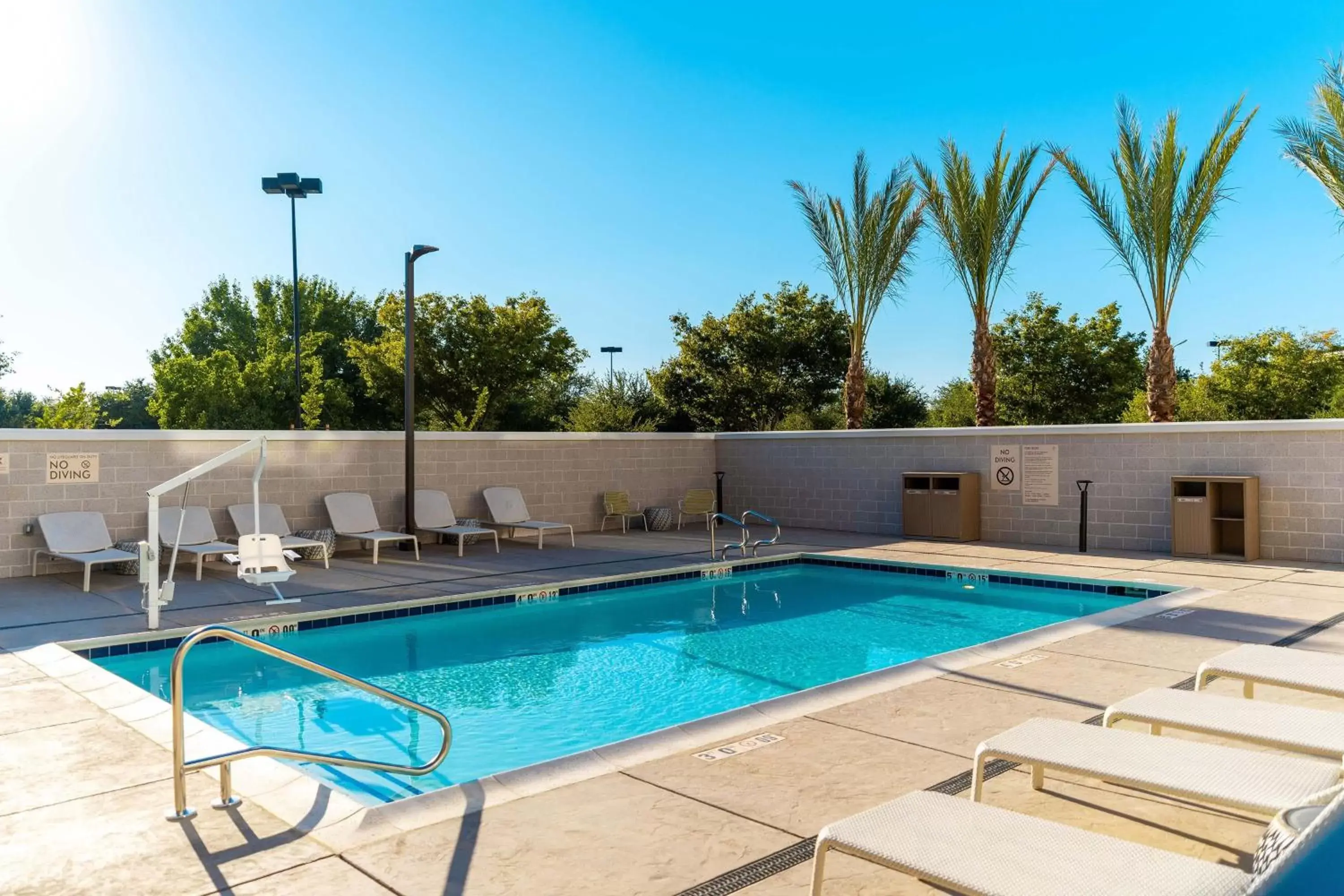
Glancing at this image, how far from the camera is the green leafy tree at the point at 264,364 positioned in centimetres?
3200

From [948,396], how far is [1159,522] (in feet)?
69.1

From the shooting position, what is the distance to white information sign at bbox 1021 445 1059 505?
1222 cm

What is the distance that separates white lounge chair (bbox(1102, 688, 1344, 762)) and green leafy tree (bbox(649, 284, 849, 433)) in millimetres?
23312

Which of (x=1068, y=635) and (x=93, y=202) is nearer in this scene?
(x=1068, y=635)

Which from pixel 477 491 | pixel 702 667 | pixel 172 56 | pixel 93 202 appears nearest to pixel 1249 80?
pixel 477 491

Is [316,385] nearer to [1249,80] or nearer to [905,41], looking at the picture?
[905,41]

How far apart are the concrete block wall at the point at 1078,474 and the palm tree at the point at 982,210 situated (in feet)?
8.80

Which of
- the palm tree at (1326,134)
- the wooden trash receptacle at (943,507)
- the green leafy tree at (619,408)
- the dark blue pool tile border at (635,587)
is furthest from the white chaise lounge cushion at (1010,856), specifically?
Answer: the green leafy tree at (619,408)

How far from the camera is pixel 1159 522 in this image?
11352 mm

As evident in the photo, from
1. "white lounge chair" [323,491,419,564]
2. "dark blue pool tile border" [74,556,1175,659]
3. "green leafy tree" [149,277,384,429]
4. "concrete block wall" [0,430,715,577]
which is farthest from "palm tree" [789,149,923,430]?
"green leafy tree" [149,277,384,429]

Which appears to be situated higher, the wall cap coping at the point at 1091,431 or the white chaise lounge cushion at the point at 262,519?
the wall cap coping at the point at 1091,431

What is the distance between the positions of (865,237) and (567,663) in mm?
10113

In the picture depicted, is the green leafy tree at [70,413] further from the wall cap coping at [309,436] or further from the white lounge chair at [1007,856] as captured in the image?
the white lounge chair at [1007,856]

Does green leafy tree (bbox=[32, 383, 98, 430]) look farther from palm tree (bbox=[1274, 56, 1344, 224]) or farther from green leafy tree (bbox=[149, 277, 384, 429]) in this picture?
palm tree (bbox=[1274, 56, 1344, 224])
